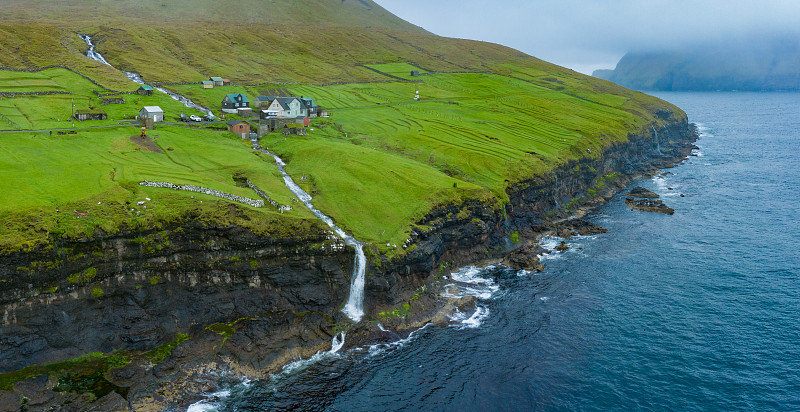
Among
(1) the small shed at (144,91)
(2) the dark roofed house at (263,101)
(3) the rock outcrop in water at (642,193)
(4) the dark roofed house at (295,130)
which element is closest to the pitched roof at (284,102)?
(2) the dark roofed house at (263,101)

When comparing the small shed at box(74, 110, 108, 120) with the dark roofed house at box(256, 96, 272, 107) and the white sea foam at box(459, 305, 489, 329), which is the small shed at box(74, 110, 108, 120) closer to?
the dark roofed house at box(256, 96, 272, 107)

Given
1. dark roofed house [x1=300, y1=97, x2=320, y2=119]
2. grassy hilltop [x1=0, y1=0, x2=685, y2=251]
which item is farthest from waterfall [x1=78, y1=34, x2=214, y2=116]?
dark roofed house [x1=300, y1=97, x2=320, y2=119]

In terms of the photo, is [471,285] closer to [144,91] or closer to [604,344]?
[604,344]

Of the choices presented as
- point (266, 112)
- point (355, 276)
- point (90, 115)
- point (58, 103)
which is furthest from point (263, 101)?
point (355, 276)

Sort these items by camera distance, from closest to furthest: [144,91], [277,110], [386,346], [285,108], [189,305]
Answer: [189,305], [386,346], [277,110], [285,108], [144,91]

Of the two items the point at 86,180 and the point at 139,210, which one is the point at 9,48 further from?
the point at 139,210

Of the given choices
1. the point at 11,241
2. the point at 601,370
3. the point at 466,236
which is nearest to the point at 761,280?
the point at 601,370
